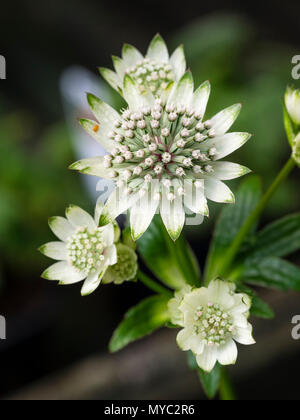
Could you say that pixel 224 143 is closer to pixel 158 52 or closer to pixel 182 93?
pixel 182 93

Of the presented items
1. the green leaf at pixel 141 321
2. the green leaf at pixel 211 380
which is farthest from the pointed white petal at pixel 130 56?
the green leaf at pixel 211 380

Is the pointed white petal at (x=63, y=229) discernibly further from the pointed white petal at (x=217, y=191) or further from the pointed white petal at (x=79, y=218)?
the pointed white petal at (x=217, y=191)

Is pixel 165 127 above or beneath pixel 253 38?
beneath

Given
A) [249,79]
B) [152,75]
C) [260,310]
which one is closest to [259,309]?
[260,310]

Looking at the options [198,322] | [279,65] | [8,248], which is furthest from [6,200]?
[279,65]

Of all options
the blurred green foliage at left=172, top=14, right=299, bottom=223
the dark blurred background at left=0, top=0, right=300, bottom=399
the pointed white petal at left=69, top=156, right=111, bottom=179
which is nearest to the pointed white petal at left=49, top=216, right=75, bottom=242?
the pointed white petal at left=69, top=156, right=111, bottom=179
